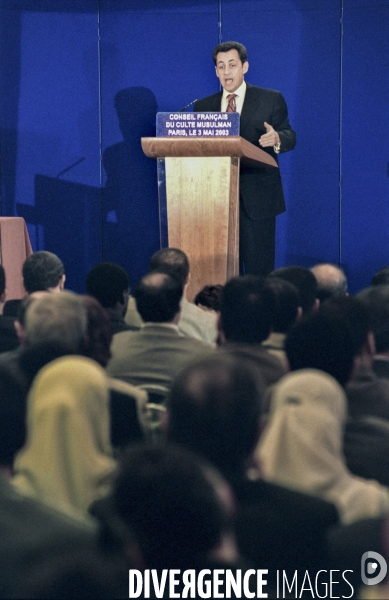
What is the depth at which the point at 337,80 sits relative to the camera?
682 cm

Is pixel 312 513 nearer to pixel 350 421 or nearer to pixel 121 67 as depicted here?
pixel 350 421

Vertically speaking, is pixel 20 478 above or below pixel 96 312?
below

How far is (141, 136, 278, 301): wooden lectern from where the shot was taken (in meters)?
4.39

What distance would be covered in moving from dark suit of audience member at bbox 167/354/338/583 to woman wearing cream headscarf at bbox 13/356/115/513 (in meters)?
0.22

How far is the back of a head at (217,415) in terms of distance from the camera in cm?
142

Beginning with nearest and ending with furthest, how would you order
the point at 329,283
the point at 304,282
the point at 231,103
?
1. the point at 304,282
2. the point at 329,283
3. the point at 231,103

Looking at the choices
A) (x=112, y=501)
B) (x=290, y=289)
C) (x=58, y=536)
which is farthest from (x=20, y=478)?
(x=290, y=289)

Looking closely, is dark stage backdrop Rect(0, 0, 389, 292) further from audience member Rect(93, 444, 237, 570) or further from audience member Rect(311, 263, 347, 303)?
audience member Rect(93, 444, 237, 570)

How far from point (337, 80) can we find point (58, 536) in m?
6.06

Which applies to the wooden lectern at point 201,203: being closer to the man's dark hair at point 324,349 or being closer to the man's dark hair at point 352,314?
the man's dark hair at point 352,314

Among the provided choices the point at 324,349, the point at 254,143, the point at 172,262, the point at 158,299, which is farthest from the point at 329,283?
the point at 254,143

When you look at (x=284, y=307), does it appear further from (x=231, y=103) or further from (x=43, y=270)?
(x=231, y=103)

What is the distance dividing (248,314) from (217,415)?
1.19 meters

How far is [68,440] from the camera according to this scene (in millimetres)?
1602
